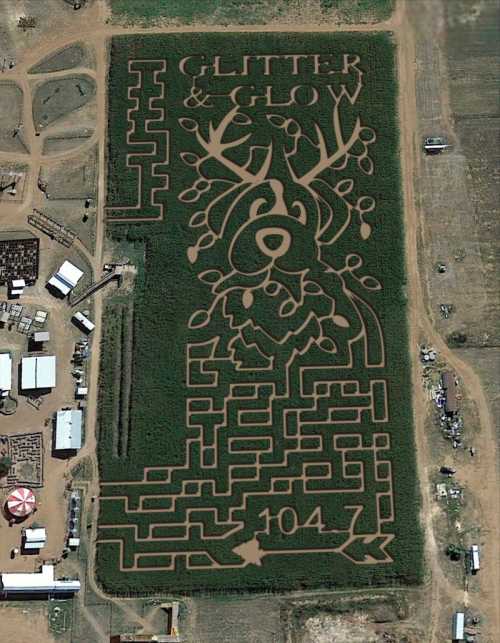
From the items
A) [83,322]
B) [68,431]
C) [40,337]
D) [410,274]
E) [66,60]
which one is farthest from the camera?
[66,60]

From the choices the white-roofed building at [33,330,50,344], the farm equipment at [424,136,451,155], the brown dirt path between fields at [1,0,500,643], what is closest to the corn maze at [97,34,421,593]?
the brown dirt path between fields at [1,0,500,643]

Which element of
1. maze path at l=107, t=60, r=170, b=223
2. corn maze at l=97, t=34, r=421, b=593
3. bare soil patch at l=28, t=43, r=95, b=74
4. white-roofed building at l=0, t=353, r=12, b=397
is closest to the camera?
corn maze at l=97, t=34, r=421, b=593

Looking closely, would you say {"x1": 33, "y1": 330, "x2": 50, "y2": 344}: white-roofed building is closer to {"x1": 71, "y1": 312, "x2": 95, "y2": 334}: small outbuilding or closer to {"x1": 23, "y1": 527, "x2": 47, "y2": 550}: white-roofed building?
{"x1": 71, "y1": 312, "x2": 95, "y2": 334}: small outbuilding

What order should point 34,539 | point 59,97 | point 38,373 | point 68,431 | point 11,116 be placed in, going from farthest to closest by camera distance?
1. point 59,97
2. point 11,116
3. point 38,373
4. point 68,431
5. point 34,539

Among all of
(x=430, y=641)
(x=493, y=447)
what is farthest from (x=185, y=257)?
(x=430, y=641)

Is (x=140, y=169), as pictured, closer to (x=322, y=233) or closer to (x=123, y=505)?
(x=322, y=233)

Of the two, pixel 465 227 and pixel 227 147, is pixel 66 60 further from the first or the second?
pixel 465 227

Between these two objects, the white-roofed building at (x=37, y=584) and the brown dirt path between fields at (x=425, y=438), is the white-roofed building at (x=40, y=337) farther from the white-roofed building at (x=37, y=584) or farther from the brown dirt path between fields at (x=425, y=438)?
the brown dirt path between fields at (x=425, y=438)

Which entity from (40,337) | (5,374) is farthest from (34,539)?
(40,337)
